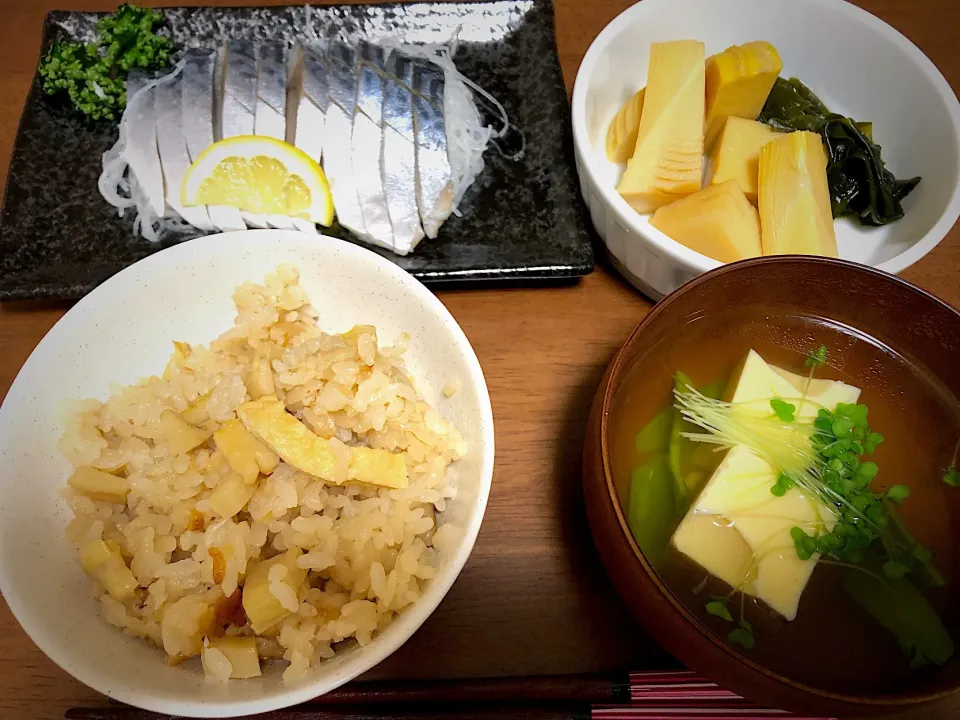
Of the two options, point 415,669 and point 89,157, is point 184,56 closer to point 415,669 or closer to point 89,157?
point 89,157

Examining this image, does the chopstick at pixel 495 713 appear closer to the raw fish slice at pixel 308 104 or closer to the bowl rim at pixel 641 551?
the bowl rim at pixel 641 551

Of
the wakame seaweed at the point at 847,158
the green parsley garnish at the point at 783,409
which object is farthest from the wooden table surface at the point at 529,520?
the green parsley garnish at the point at 783,409

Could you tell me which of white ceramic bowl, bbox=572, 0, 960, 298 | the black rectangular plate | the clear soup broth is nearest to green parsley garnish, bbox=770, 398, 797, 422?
the clear soup broth

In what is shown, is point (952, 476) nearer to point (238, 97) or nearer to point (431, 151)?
point (431, 151)

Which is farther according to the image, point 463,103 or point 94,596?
point 463,103

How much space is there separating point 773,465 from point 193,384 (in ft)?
3.27

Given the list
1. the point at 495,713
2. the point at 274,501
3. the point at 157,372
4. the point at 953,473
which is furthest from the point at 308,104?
the point at 953,473

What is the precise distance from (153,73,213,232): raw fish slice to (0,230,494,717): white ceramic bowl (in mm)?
425

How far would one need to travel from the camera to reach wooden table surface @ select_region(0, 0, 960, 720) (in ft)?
3.94

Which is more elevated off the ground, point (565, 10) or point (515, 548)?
point (565, 10)

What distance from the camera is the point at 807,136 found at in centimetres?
146

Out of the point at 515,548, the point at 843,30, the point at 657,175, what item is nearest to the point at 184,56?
the point at 657,175

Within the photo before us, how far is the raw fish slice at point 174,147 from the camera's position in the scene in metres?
1.67

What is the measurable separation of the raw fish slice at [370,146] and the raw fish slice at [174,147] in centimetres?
40
